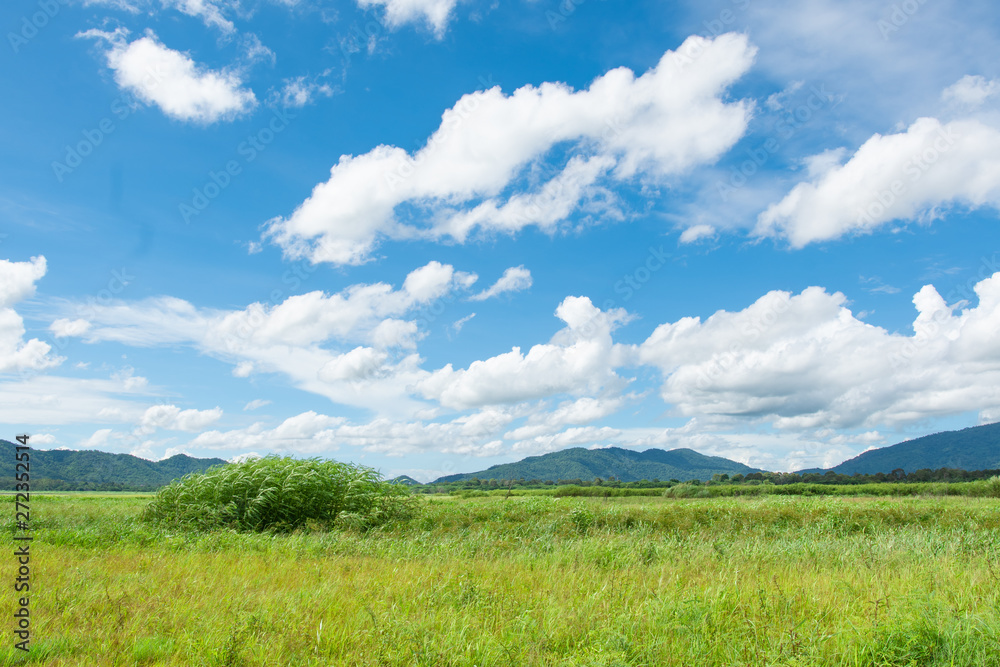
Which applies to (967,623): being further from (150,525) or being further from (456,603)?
(150,525)

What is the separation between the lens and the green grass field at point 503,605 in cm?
→ 523

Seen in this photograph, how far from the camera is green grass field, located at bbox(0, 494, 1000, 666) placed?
5230 mm

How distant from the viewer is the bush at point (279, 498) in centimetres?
1684

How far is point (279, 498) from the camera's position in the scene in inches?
694

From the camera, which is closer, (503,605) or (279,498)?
(503,605)

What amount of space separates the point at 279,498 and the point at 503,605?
13.4m

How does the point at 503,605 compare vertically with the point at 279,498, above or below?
below

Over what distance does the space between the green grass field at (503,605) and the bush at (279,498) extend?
15.5ft

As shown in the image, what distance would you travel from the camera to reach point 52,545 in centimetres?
1198

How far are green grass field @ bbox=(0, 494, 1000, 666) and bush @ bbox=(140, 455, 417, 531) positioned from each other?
471 cm

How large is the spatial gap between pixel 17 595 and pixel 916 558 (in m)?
14.6

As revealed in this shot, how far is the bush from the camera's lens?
16844 millimetres

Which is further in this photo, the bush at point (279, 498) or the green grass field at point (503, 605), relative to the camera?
the bush at point (279, 498)

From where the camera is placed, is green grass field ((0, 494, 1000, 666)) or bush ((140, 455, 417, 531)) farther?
bush ((140, 455, 417, 531))
